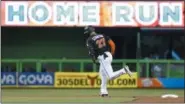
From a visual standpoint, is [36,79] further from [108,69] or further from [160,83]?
[108,69]

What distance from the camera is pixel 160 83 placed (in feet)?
63.4

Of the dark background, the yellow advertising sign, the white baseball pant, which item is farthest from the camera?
the dark background

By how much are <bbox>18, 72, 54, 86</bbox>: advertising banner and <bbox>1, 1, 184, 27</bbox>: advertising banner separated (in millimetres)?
1732

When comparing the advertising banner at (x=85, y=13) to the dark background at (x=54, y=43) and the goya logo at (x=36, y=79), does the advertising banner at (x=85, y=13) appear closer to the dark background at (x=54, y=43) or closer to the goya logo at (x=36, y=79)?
the dark background at (x=54, y=43)

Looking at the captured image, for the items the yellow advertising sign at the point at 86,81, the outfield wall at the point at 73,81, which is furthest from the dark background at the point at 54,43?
the yellow advertising sign at the point at 86,81

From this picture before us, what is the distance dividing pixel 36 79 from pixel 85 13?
9.12 ft

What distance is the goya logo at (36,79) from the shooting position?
19.2 metres

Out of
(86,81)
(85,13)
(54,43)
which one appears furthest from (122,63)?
(54,43)

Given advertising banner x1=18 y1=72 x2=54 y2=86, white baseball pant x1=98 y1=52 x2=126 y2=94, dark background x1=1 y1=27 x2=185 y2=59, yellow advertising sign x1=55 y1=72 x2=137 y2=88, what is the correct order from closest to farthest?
white baseball pant x1=98 y1=52 x2=126 y2=94 < yellow advertising sign x1=55 y1=72 x2=137 y2=88 < advertising banner x1=18 y1=72 x2=54 y2=86 < dark background x1=1 y1=27 x2=185 y2=59

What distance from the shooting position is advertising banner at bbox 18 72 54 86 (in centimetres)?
1922

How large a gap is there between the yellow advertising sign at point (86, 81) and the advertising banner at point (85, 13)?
1705 mm

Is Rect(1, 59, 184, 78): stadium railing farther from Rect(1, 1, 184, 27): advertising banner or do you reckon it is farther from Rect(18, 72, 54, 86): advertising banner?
Rect(1, 1, 184, 27): advertising banner

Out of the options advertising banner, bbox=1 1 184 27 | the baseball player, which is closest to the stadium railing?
advertising banner, bbox=1 1 184 27

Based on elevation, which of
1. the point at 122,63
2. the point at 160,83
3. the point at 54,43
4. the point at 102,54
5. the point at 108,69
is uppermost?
the point at 102,54
